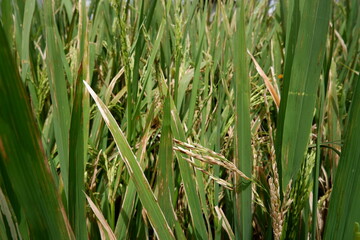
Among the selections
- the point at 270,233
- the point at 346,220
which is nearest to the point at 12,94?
the point at 346,220

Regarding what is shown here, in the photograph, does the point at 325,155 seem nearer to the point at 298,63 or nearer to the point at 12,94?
the point at 298,63

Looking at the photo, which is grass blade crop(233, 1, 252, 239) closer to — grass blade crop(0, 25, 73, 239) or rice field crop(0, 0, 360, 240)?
rice field crop(0, 0, 360, 240)

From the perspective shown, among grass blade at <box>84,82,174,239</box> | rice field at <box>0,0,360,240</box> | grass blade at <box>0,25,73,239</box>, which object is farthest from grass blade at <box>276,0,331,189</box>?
grass blade at <box>0,25,73,239</box>

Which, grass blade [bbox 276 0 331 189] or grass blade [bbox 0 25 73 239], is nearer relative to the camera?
grass blade [bbox 0 25 73 239]

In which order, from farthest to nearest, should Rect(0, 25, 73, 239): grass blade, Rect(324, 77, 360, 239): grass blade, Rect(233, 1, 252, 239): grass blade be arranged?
Rect(233, 1, 252, 239): grass blade
Rect(324, 77, 360, 239): grass blade
Rect(0, 25, 73, 239): grass blade

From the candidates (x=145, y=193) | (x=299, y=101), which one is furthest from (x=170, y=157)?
(x=299, y=101)

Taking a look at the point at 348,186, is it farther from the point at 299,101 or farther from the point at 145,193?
the point at 145,193

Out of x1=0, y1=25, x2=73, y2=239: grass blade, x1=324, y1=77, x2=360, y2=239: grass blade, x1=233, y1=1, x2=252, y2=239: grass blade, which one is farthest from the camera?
x1=233, y1=1, x2=252, y2=239: grass blade

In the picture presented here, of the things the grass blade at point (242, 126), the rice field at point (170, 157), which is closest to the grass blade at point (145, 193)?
the rice field at point (170, 157)

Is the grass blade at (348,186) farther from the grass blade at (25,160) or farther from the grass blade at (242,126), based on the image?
the grass blade at (25,160)

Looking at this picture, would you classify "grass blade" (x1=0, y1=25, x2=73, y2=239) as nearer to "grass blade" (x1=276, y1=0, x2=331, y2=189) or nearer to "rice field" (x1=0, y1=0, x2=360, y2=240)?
"rice field" (x1=0, y1=0, x2=360, y2=240)

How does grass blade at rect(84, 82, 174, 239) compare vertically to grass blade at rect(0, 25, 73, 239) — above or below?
below
